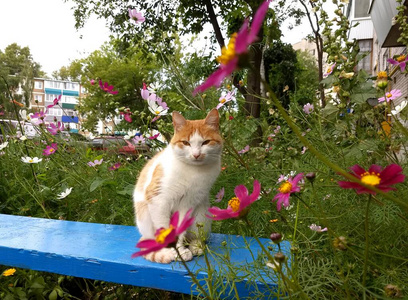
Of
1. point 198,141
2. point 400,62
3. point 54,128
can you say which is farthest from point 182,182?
point 54,128

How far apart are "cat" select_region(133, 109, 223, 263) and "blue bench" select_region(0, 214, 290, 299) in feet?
0.29

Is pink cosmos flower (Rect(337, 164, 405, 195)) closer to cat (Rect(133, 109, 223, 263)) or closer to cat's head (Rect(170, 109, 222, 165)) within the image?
cat (Rect(133, 109, 223, 263))

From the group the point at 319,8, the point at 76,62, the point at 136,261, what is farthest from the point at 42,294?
the point at 76,62

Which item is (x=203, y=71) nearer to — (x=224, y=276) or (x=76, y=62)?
(x=224, y=276)

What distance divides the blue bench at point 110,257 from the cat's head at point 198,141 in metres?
0.38

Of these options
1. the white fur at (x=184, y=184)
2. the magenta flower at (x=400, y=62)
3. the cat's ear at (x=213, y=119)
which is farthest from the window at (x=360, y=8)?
the white fur at (x=184, y=184)

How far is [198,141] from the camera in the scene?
1690mm

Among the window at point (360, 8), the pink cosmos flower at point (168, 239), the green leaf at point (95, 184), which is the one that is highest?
the window at point (360, 8)

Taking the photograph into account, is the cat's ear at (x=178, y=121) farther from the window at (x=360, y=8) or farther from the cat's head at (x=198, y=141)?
the window at (x=360, y=8)

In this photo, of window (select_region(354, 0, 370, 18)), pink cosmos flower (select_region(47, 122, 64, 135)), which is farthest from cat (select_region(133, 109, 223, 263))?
window (select_region(354, 0, 370, 18))

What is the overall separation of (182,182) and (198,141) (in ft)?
0.79

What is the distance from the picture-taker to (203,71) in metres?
7.33

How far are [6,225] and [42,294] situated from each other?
0.49 m

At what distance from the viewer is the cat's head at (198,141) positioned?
1.64 metres
